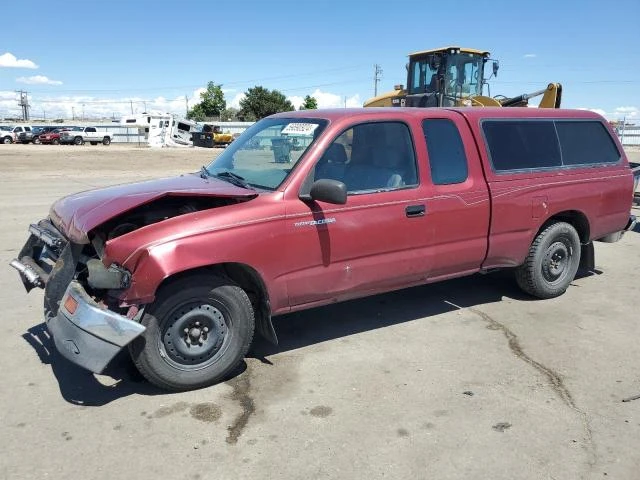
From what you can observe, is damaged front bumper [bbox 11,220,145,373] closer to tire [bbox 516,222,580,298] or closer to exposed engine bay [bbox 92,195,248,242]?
exposed engine bay [bbox 92,195,248,242]

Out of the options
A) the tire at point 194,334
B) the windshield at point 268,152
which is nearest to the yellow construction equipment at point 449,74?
the windshield at point 268,152

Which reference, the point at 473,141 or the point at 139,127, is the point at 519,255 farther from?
the point at 139,127

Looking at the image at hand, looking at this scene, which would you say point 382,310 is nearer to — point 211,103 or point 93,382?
point 93,382

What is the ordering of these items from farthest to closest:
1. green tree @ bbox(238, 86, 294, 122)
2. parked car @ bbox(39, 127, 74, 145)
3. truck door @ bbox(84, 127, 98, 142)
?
green tree @ bbox(238, 86, 294, 122)
truck door @ bbox(84, 127, 98, 142)
parked car @ bbox(39, 127, 74, 145)

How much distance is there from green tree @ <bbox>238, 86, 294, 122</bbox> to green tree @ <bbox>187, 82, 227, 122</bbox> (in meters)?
3.64

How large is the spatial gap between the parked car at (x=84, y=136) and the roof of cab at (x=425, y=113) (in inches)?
1996

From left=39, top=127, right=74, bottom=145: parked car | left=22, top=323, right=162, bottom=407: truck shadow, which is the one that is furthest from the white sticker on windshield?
left=39, top=127, right=74, bottom=145: parked car

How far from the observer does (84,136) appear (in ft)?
167

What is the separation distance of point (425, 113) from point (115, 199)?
2.69 m

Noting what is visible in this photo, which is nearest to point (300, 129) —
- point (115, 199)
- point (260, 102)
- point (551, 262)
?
point (115, 199)

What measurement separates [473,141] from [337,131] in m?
1.45

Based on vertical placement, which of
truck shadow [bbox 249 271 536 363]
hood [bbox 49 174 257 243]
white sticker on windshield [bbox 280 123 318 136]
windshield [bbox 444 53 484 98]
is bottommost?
truck shadow [bbox 249 271 536 363]

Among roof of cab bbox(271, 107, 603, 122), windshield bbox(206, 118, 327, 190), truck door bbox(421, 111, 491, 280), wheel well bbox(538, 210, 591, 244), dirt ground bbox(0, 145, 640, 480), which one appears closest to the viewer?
dirt ground bbox(0, 145, 640, 480)

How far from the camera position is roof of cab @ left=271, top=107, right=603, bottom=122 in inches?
183
